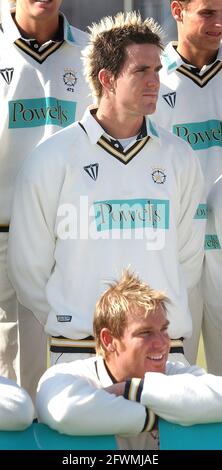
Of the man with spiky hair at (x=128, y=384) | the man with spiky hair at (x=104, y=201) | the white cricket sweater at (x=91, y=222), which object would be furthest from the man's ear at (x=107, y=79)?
the man with spiky hair at (x=128, y=384)

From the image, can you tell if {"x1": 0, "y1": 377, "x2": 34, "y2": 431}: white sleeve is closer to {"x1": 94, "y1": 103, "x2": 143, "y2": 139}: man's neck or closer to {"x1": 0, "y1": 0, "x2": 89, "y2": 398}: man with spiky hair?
{"x1": 94, "y1": 103, "x2": 143, "y2": 139}: man's neck

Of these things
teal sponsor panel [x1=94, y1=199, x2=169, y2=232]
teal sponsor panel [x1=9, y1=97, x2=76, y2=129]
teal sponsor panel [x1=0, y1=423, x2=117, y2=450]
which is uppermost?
teal sponsor panel [x1=9, y1=97, x2=76, y2=129]

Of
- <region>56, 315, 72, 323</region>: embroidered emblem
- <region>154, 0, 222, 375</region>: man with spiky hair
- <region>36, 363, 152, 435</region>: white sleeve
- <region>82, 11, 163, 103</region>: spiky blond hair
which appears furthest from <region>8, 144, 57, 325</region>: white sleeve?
<region>36, 363, 152, 435</region>: white sleeve

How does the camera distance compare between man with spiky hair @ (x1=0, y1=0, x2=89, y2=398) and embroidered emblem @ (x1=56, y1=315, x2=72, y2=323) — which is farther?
man with spiky hair @ (x1=0, y1=0, x2=89, y2=398)

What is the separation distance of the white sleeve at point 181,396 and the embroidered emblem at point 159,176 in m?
1.15

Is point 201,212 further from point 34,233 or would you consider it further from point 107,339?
point 107,339

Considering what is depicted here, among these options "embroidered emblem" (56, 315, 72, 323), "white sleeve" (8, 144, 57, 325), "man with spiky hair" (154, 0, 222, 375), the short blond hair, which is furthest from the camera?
"man with spiky hair" (154, 0, 222, 375)

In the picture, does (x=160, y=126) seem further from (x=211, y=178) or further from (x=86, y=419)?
(x=86, y=419)

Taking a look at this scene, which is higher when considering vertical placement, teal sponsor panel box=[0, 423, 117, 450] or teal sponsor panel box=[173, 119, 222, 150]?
teal sponsor panel box=[173, 119, 222, 150]

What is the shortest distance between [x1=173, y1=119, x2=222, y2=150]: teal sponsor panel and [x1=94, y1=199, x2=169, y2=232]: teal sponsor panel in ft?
2.07

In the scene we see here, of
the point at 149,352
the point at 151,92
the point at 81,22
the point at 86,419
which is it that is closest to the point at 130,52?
the point at 151,92

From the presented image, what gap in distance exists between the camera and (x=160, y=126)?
5.18m

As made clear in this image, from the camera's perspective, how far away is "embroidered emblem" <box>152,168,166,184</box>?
480cm
